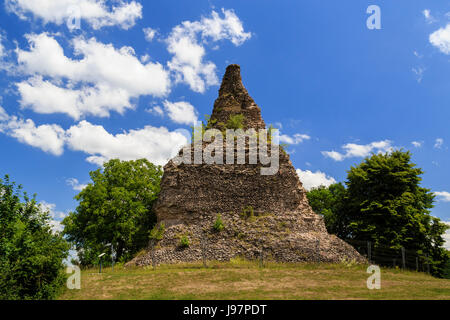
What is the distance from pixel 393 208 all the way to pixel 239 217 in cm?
Result: 1458

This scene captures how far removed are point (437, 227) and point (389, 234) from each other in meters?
6.06

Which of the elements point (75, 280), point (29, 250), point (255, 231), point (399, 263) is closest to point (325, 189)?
point (399, 263)

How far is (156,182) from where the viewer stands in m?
38.7

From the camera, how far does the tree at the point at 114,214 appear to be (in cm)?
3200

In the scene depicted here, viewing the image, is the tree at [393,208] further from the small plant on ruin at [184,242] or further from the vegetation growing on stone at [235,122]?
the small plant on ruin at [184,242]

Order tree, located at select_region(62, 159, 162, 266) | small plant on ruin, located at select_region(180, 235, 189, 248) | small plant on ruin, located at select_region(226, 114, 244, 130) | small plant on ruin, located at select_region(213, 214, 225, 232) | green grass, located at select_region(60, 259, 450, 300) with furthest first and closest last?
small plant on ruin, located at select_region(226, 114, 244, 130) < tree, located at select_region(62, 159, 162, 266) < small plant on ruin, located at select_region(213, 214, 225, 232) < small plant on ruin, located at select_region(180, 235, 189, 248) < green grass, located at select_region(60, 259, 450, 300)

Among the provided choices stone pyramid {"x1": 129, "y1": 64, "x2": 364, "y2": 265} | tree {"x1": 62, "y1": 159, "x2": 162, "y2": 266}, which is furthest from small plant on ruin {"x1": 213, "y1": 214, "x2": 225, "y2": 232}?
tree {"x1": 62, "y1": 159, "x2": 162, "y2": 266}

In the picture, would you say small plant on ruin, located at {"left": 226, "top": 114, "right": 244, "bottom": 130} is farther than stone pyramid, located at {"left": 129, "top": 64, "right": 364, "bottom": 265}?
Yes

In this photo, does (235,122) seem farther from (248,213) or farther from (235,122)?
(248,213)

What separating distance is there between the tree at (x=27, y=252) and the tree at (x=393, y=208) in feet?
86.2

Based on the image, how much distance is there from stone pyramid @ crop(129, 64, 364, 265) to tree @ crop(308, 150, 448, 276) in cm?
540

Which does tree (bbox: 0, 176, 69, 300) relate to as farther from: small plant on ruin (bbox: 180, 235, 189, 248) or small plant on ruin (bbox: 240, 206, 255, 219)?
small plant on ruin (bbox: 240, 206, 255, 219)

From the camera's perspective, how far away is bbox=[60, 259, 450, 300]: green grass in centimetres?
1399

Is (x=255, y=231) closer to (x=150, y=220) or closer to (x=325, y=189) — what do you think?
(x=150, y=220)
